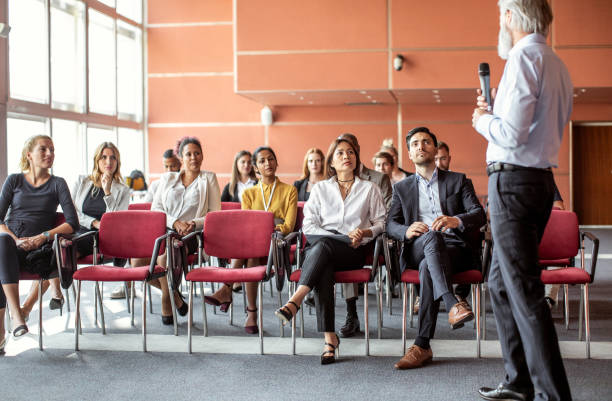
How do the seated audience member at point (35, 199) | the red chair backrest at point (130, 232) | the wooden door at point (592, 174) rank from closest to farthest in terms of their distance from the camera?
the red chair backrest at point (130, 232) → the seated audience member at point (35, 199) → the wooden door at point (592, 174)

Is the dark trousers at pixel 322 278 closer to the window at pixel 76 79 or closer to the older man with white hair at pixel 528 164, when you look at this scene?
the older man with white hair at pixel 528 164

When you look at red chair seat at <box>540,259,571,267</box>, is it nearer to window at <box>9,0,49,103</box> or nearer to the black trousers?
the black trousers

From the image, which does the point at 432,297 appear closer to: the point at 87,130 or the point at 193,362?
the point at 193,362

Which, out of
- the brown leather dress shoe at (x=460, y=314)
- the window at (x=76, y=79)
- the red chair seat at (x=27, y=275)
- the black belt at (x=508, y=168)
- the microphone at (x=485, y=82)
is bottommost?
the brown leather dress shoe at (x=460, y=314)

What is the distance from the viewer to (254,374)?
3.36 m

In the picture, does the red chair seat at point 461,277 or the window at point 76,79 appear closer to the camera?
the red chair seat at point 461,277

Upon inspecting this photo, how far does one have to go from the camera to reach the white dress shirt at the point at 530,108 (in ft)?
8.04

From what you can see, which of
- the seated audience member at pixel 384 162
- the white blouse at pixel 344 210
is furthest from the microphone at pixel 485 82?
the seated audience member at pixel 384 162

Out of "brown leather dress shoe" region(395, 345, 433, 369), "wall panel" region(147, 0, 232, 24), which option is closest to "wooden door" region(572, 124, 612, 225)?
"wall panel" region(147, 0, 232, 24)

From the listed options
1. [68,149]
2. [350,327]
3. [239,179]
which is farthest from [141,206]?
[68,149]

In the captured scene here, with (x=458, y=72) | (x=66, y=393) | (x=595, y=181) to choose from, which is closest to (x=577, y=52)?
(x=458, y=72)

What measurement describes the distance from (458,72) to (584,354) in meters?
6.87

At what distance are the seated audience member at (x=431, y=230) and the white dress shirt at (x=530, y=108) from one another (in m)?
1.05

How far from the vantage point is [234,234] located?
14.1ft
